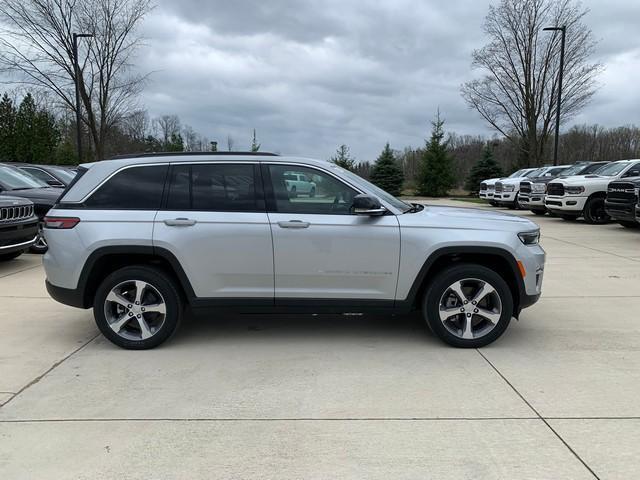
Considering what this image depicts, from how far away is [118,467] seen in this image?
2910 millimetres

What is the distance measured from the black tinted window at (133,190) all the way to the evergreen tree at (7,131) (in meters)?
24.8

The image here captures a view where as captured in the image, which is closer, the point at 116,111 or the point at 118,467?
the point at 118,467

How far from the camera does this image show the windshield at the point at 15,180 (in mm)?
10625

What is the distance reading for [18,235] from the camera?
8.58m

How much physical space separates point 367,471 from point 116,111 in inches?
1110

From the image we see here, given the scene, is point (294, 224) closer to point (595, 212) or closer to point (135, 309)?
point (135, 309)

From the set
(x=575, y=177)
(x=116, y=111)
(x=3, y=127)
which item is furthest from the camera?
(x=116, y=111)

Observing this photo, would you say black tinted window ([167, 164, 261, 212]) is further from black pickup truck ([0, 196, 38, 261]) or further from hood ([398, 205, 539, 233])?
black pickup truck ([0, 196, 38, 261])

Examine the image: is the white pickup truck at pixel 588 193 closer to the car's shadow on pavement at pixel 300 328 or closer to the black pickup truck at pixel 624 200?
the black pickup truck at pixel 624 200

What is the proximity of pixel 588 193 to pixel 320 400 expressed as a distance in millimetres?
14607

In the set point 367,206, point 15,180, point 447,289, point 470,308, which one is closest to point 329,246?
point 367,206

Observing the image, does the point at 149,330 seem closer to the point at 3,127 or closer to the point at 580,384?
the point at 580,384

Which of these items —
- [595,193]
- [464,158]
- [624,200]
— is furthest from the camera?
[464,158]

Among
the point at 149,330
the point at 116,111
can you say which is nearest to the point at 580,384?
the point at 149,330
